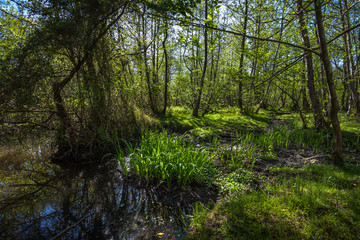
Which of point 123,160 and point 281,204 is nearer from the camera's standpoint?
point 281,204

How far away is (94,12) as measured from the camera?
15.4 ft

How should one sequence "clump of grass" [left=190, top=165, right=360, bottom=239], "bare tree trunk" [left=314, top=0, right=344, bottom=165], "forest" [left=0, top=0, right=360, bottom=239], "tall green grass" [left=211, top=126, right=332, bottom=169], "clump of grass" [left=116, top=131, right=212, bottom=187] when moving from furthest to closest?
1. "tall green grass" [left=211, top=126, right=332, bottom=169]
2. "clump of grass" [left=116, top=131, right=212, bottom=187]
3. "bare tree trunk" [left=314, top=0, right=344, bottom=165]
4. "forest" [left=0, top=0, right=360, bottom=239]
5. "clump of grass" [left=190, top=165, right=360, bottom=239]

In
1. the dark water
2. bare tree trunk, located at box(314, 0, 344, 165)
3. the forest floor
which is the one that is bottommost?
the dark water

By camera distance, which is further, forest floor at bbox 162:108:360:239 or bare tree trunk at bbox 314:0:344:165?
bare tree trunk at bbox 314:0:344:165

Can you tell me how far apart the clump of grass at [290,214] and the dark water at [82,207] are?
0.64 m

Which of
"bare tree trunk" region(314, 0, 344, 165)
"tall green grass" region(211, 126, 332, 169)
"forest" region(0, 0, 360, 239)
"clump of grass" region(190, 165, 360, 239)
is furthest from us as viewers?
"tall green grass" region(211, 126, 332, 169)

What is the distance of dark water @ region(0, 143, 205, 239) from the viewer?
2.66 meters

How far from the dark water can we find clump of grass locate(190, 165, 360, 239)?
2.11 ft

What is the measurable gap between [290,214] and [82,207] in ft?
11.9

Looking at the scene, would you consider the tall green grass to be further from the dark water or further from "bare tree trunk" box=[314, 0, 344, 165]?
the dark water

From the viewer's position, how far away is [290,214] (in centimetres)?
240

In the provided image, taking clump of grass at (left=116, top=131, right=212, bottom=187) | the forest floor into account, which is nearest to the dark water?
clump of grass at (left=116, top=131, right=212, bottom=187)

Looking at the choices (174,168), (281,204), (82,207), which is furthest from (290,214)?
(82,207)

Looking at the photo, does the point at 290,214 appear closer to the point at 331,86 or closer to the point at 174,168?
the point at 174,168
